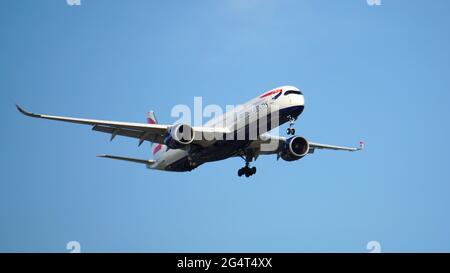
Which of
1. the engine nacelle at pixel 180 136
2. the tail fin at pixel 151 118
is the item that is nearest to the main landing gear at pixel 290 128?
the engine nacelle at pixel 180 136

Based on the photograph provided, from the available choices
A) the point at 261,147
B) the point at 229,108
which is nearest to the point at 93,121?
the point at 229,108

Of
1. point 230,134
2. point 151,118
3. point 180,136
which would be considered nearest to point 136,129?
point 180,136

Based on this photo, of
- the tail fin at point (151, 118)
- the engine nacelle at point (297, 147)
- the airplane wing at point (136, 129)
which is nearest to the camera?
the airplane wing at point (136, 129)

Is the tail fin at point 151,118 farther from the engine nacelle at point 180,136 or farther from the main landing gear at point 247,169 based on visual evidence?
the engine nacelle at point 180,136

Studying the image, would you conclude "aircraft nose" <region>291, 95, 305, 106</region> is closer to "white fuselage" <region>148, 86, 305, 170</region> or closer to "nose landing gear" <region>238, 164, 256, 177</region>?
"white fuselage" <region>148, 86, 305, 170</region>

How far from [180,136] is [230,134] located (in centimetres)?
332

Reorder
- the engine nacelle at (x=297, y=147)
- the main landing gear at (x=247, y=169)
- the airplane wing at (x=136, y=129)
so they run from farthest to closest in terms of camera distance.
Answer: the main landing gear at (x=247, y=169) → the engine nacelle at (x=297, y=147) → the airplane wing at (x=136, y=129)

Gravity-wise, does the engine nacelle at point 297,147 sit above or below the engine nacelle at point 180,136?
above

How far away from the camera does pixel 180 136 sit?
47.0 metres

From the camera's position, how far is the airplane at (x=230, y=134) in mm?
46000

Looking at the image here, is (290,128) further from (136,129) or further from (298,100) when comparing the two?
(136,129)
